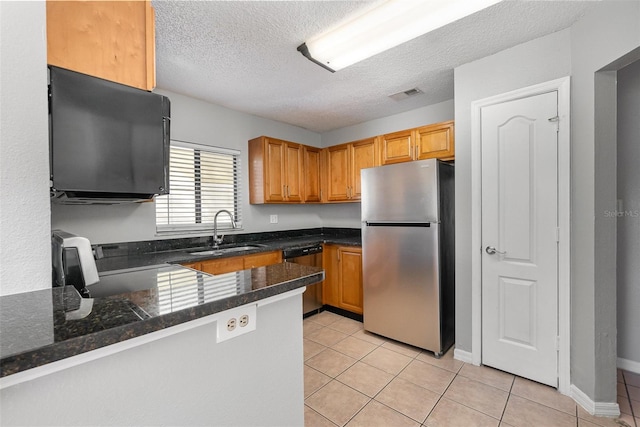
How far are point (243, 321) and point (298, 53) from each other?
6.39 feet

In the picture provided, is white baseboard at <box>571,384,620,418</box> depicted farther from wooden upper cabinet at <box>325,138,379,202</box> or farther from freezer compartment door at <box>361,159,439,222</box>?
wooden upper cabinet at <box>325,138,379,202</box>

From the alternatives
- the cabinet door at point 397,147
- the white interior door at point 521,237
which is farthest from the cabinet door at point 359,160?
the white interior door at point 521,237

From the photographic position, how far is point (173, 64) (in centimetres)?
225

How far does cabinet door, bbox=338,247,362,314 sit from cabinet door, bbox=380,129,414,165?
111 cm

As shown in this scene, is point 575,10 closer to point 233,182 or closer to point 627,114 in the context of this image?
point 627,114

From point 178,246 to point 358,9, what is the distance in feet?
8.43

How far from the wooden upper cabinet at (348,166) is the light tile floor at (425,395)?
6.17ft

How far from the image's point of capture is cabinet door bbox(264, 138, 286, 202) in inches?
132

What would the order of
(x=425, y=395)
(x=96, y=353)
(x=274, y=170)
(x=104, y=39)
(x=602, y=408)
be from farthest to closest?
1. (x=274, y=170)
2. (x=425, y=395)
3. (x=602, y=408)
4. (x=104, y=39)
5. (x=96, y=353)

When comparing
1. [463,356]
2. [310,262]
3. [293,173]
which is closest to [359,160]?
[293,173]

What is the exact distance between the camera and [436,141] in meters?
2.89

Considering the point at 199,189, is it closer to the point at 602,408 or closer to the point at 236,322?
the point at 236,322

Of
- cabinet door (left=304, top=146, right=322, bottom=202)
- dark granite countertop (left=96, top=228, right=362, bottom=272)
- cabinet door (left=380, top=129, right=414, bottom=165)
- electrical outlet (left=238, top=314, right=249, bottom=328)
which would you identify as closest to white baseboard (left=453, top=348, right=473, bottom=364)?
dark granite countertop (left=96, top=228, right=362, bottom=272)

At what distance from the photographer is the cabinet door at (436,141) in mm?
2795
